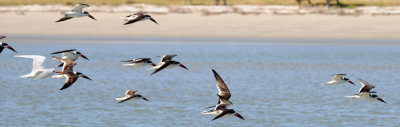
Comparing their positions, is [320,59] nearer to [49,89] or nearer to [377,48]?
[377,48]

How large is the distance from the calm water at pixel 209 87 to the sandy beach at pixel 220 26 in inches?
92.7

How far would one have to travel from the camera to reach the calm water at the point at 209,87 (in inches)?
1017

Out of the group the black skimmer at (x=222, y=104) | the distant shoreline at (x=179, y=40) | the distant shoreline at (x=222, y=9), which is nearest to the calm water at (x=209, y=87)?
the distant shoreline at (x=179, y=40)

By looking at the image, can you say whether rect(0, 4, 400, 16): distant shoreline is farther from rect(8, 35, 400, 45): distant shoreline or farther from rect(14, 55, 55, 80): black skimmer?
rect(14, 55, 55, 80): black skimmer

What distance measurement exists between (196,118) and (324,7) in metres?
41.6

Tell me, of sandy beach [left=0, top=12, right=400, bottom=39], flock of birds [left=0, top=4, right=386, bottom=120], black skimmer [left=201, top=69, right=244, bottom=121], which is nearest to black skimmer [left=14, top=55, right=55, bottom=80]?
flock of birds [left=0, top=4, right=386, bottom=120]

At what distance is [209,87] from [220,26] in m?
23.6

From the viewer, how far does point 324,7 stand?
65875 mm

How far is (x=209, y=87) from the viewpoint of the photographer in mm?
35125

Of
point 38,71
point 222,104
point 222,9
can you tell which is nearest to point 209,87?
point 38,71

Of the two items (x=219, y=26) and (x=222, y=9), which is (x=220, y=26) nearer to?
(x=219, y=26)

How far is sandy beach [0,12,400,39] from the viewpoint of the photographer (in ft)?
185

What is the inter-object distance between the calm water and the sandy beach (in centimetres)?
Result: 235

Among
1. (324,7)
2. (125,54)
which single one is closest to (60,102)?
(125,54)
